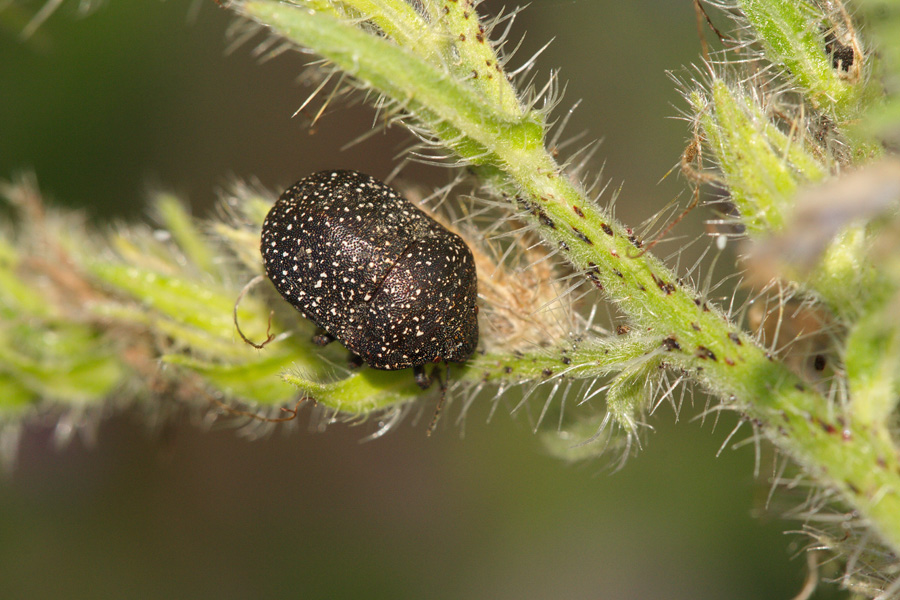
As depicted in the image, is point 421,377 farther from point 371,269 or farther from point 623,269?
point 623,269

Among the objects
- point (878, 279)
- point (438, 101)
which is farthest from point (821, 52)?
point (438, 101)

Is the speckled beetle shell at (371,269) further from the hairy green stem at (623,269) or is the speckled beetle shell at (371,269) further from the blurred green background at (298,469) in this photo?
the blurred green background at (298,469)

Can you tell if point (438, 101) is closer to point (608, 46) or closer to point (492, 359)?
point (492, 359)

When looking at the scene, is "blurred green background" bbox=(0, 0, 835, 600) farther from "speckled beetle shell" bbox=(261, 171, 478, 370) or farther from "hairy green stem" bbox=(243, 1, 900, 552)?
"hairy green stem" bbox=(243, 1, 900, 552)

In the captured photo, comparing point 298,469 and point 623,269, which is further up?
point 623,269

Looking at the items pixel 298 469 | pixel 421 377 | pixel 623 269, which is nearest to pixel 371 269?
pixel 421 377

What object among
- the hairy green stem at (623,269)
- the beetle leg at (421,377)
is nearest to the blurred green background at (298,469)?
the beetle leg at (421,377)
